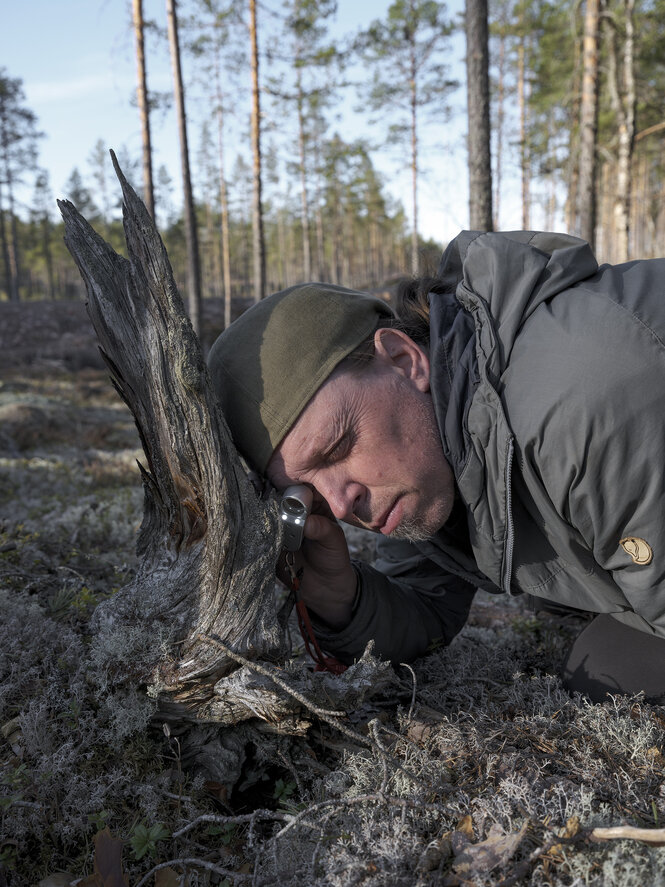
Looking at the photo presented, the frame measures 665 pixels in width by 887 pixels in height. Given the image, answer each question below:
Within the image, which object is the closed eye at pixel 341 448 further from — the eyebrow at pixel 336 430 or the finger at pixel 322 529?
the finger at pixel 322 529

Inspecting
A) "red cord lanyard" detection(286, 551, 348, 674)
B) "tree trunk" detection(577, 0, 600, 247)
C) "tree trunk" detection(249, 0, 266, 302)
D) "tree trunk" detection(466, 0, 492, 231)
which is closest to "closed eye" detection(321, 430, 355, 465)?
"red cord lanyard" detection(286, 551, 348, 674)

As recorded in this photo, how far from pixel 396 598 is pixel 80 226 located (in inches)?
81.5

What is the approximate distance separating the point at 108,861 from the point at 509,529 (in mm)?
1629

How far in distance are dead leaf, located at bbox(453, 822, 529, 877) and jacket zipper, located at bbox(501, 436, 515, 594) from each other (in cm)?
84

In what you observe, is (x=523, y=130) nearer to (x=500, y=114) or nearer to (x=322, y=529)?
(x=500, y=114)

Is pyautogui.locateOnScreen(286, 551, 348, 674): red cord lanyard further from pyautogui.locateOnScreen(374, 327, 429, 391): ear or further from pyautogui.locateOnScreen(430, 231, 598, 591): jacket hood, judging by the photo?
pyautogui.locateOnScreen(374, 327, 429, 391): ear

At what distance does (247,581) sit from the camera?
227cm

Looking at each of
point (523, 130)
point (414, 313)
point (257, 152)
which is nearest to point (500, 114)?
point (523, 130)

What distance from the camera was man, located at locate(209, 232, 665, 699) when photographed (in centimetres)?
191

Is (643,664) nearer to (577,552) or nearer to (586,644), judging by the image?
(586,644)

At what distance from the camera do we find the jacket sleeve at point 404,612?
8.92 ft

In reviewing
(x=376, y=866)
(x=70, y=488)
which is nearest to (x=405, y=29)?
(x=70, y=488)

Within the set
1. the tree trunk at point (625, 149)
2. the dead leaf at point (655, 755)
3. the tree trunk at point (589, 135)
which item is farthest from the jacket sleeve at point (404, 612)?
the tree trunk at point (625, 149)

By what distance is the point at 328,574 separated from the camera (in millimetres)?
2684
